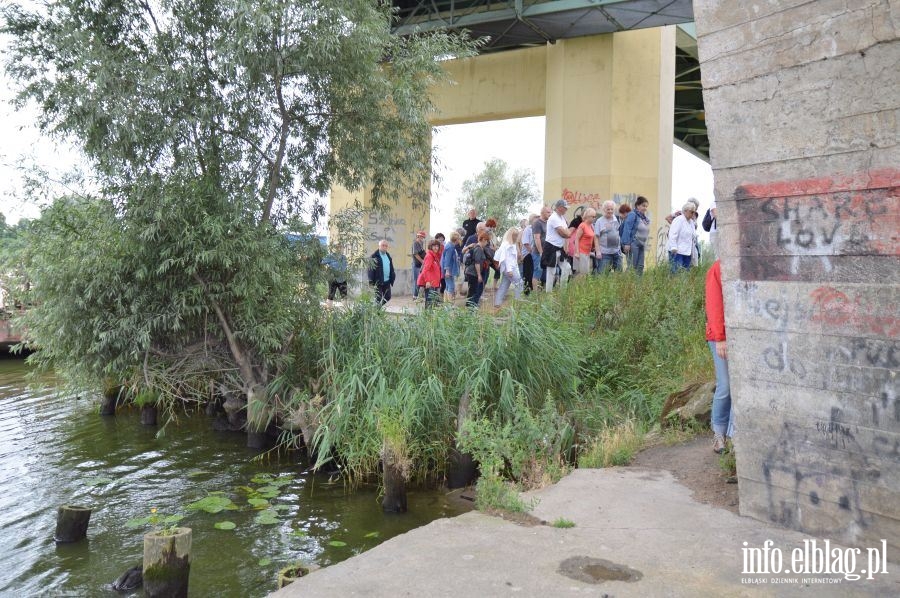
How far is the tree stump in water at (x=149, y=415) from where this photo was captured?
11633 mm

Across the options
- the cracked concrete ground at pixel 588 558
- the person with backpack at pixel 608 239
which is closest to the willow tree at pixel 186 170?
the person with backpack at pixel 608 239

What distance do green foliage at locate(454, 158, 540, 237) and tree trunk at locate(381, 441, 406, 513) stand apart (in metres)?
31.5

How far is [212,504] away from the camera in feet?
24.8

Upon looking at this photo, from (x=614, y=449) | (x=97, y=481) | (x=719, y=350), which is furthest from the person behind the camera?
(x=97, y=481)

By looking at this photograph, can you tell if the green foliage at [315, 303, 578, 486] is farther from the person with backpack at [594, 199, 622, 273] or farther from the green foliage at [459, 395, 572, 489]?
the person with backpack at [594, 199, 622, 273]

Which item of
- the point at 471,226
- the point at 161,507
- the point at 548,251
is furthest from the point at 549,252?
Answer: the point at 161,507

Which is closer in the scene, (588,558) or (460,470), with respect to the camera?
(588,558)

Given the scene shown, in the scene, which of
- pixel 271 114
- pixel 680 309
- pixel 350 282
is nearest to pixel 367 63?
pixel 271 114

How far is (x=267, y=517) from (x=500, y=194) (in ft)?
110

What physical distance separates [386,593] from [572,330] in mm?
6623

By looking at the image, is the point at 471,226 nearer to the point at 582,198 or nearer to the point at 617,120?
the point at 582,198

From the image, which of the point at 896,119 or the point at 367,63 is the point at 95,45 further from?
the point at 896,119

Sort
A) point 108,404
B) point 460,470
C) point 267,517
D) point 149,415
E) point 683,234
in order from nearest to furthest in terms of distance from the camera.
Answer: point 267,517 < point 460,470 < point 149,415 < point 108,404 < point 683,234

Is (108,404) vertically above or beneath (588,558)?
beneath
